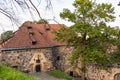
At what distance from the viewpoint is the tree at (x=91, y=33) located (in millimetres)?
22938

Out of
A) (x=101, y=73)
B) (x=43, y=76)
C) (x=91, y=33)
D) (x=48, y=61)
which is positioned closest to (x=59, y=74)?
(x=43, y=76)

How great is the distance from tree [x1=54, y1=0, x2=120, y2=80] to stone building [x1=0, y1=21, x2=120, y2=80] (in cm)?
206

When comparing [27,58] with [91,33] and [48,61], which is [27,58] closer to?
[48,61]

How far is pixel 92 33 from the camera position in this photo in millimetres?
22750

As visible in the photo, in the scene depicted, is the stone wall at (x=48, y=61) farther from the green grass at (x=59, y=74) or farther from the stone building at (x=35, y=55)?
the green grass at (x=59, y=74)

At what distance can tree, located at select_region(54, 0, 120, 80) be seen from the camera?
75.3 ft

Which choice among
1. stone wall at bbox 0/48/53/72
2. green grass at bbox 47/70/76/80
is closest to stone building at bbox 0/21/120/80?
stone wall at bbox 0/48/53/72

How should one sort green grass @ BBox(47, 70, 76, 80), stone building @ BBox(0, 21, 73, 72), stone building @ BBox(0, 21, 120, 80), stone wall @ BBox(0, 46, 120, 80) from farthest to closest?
stone building @ BBox(0, 21, 73, 72) < green grass @ BBox(47, 70, 76, 80) < stone building @ BBox(0, 21, 120, 80) < stone wall @ BBox(0, 46, 120, 80)

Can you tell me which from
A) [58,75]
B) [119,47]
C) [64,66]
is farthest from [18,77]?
[64,66]

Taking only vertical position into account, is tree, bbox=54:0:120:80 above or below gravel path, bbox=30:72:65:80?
above

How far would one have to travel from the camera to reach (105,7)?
23406 millimetres

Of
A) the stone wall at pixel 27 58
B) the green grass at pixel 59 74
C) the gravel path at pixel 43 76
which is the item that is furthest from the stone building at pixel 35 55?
the gravel path at pixel 43 76

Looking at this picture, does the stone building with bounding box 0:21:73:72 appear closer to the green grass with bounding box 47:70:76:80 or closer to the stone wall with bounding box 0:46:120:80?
the stone wall with bounding box 0:46:120:80

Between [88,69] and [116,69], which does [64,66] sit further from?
[116,69]
